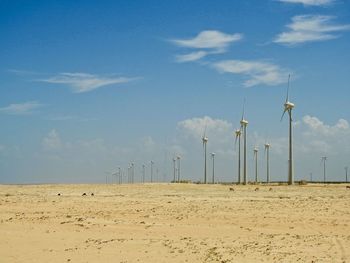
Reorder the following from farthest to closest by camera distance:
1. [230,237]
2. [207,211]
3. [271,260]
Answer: [207,211] < [230,237] < [271,260]

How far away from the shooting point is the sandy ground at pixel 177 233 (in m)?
19.5

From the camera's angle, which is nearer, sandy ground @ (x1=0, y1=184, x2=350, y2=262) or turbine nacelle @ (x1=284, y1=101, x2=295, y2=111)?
sandy ground @ (x1=0, y1=184, x2=350, y2=262)

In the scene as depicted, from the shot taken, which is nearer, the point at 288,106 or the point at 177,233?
the point at 177,233

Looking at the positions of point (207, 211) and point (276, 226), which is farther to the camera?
point (207, 211)

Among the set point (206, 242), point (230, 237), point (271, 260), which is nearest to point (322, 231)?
point (230, 237)

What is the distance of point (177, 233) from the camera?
2480 centimetres

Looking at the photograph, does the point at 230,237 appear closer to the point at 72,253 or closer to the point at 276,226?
the point at 276,226

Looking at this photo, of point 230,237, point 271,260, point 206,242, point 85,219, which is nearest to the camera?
point 271,260

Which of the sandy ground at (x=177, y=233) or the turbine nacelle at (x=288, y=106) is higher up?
the turbine nacelle at (x=288, y=106)

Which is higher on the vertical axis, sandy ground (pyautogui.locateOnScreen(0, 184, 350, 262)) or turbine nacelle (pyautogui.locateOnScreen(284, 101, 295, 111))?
turbine nacelle (pyautogui.locateOnScreen(284, 101, 295, 111))

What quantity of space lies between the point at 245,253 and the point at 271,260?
1510mm

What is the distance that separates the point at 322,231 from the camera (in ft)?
83.4

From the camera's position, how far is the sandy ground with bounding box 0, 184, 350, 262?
63.9 ft

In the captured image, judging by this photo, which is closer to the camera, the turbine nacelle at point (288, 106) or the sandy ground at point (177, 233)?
the sandy ground at point (177, 233)
